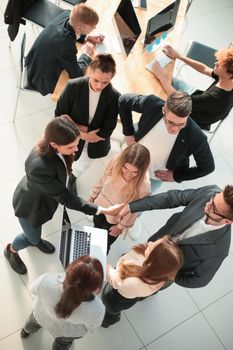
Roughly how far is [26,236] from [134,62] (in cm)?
184

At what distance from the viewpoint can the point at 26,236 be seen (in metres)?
2.99

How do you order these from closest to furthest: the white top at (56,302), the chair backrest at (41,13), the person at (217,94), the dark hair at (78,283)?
the dark hair at (78,283) → the white top at (56,302) → the person at (217,94) → the chair backrest at (41,13)

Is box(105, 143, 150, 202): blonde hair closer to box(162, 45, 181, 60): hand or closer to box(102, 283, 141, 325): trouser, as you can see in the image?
box(102, 283, 141, 325): trouser

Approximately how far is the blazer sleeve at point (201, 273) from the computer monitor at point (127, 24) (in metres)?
2.02

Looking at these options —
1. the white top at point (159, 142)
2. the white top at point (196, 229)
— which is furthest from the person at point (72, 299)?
the white top at point (159, 142)

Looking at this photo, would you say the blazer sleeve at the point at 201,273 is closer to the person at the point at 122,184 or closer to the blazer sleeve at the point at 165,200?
the blazer sleeve at the point at 165,200

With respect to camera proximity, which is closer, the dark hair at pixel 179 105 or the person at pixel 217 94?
the dark hair at pixel 179 105

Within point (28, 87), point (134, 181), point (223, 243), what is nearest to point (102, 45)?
point (28, 87)

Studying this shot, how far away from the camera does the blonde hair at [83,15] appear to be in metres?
3.14

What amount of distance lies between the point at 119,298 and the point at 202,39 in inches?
157

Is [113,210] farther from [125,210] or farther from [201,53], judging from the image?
[201,53]

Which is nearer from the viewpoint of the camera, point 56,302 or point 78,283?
point 78,283

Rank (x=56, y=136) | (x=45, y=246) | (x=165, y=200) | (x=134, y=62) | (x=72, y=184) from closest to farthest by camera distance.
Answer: (x=56, y=136), (x=165, y=200), (x=45, y=246), (x=134, y=62), (x=72, y=184)

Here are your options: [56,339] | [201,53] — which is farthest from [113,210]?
[201,53]
